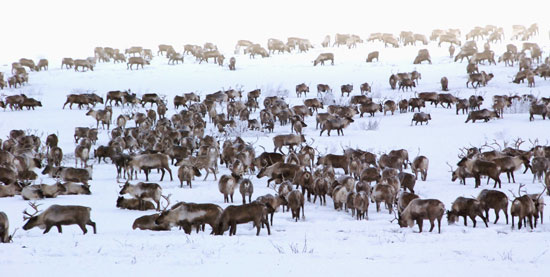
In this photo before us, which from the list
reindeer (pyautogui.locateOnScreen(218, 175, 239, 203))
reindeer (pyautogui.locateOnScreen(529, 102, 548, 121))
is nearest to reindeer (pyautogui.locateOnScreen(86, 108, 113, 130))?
reindeer (pyautogui.locateOnScreen(218, 175, 239, 203))

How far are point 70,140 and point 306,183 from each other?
12857mm

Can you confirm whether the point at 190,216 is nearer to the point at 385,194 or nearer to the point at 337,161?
the point at 385,194

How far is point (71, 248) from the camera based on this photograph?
821 centimetres

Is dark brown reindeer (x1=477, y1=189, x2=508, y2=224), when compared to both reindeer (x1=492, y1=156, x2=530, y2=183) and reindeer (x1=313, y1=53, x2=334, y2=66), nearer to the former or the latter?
reindeer (x1=492, y1=156, x2=530, y2=183)

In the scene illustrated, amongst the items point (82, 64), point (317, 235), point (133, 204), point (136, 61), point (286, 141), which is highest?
point (136, 61)

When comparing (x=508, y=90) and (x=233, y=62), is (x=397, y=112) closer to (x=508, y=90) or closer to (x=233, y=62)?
(x=508, y=90)

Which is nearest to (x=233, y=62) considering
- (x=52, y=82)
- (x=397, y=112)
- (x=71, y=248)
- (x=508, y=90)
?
(x=52, y=82)

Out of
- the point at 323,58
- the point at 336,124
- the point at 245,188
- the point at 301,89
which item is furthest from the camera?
the point at 323,58

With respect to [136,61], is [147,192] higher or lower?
lower

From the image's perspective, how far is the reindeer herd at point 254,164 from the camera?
37.3ft

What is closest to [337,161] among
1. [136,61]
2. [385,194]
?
[385,194]

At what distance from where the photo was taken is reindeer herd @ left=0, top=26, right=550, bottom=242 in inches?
448

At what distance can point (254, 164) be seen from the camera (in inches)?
729

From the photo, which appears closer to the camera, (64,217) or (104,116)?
(64,217)
